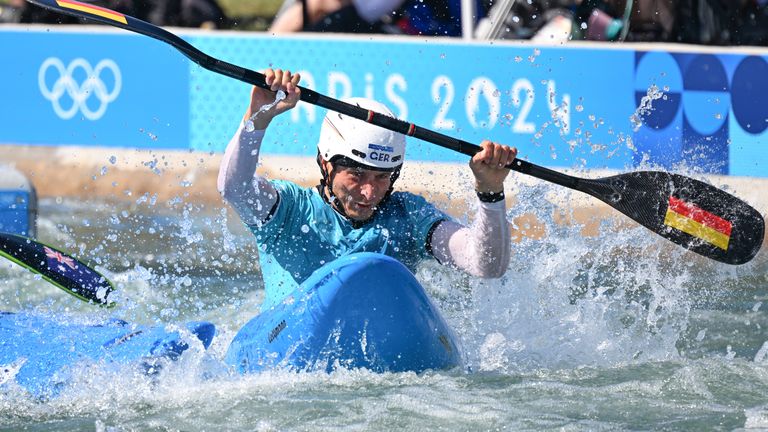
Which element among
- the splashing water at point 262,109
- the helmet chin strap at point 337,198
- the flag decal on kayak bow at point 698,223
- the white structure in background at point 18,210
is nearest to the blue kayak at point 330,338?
the helmet chin strap at point 337,198

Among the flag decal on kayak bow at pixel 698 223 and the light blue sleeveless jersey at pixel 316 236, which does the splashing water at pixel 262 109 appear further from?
the flag decal on kayak bow at pixel 698 223

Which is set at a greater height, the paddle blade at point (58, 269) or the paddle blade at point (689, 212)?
the paddle blade at point (689, 212)

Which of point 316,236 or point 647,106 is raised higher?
point 647,106

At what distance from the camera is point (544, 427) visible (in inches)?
167

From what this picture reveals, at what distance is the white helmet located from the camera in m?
4.87

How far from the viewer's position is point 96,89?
386 inches

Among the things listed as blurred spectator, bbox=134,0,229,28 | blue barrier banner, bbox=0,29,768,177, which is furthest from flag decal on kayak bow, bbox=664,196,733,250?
blurred spectator, bbox=134,0,229,28

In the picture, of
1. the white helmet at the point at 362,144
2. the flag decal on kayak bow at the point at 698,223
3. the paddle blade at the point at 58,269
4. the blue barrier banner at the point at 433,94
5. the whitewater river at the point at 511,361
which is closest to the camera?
the whitewater river at the point at 511,361

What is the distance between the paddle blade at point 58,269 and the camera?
18.7 ft

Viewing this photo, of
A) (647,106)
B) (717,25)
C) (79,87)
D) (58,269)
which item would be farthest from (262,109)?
(79,87)

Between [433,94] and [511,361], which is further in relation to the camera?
[433,94]

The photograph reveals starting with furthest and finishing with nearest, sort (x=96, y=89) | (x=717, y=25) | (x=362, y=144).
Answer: (x=96, y=89)
(x=717, y=25)
(x=362, y=144)

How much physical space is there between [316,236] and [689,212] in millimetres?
1739

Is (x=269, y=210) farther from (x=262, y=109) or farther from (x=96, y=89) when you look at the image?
(x=96, y=89)
